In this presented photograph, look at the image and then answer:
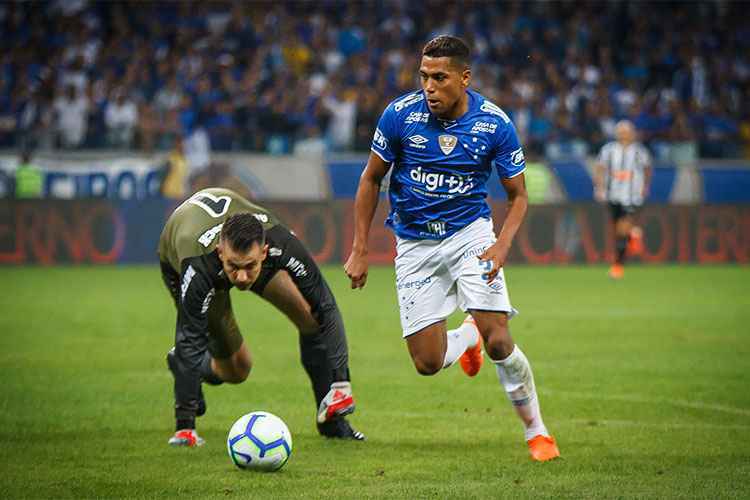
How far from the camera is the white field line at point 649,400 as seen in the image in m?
8.46

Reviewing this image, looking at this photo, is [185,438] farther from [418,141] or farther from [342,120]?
[342,120]

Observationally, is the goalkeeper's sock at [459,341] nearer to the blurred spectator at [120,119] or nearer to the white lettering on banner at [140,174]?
the white lettering on banner at [140,174]

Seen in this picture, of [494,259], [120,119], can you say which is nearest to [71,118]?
[120,119]

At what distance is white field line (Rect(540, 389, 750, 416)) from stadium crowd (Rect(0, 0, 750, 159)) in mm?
14510

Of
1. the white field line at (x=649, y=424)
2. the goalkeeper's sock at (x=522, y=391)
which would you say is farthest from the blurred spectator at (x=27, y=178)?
the goalkeeper's sock at (x=522, y=391)

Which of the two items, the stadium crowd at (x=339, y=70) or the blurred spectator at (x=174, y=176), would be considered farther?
the stadium crowd at (x=339, y=70)

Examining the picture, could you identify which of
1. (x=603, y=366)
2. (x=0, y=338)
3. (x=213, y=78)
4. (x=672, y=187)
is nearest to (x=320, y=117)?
(x=213, y=78)

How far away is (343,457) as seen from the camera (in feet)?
22.8

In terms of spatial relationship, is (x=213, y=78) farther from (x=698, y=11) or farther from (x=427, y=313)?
(x=427, y=313)

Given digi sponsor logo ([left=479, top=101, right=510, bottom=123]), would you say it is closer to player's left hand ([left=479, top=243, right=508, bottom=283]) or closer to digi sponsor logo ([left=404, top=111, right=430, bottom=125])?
digi sponsor logo ([left=404, top=111, right=430, bottom=125])

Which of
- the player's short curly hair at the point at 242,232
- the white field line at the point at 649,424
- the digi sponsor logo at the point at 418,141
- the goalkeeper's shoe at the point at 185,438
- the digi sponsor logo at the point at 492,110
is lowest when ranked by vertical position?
the white field line at the point at 649,424

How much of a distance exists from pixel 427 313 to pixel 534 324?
675 centimetres

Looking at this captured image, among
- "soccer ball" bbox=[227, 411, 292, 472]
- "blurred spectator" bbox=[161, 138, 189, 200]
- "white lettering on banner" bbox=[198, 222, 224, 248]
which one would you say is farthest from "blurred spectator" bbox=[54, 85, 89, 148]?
"soccer ball" bbox=[227, 411, 292, 472]

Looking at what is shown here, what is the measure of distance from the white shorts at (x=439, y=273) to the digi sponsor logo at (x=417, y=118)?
68cm
